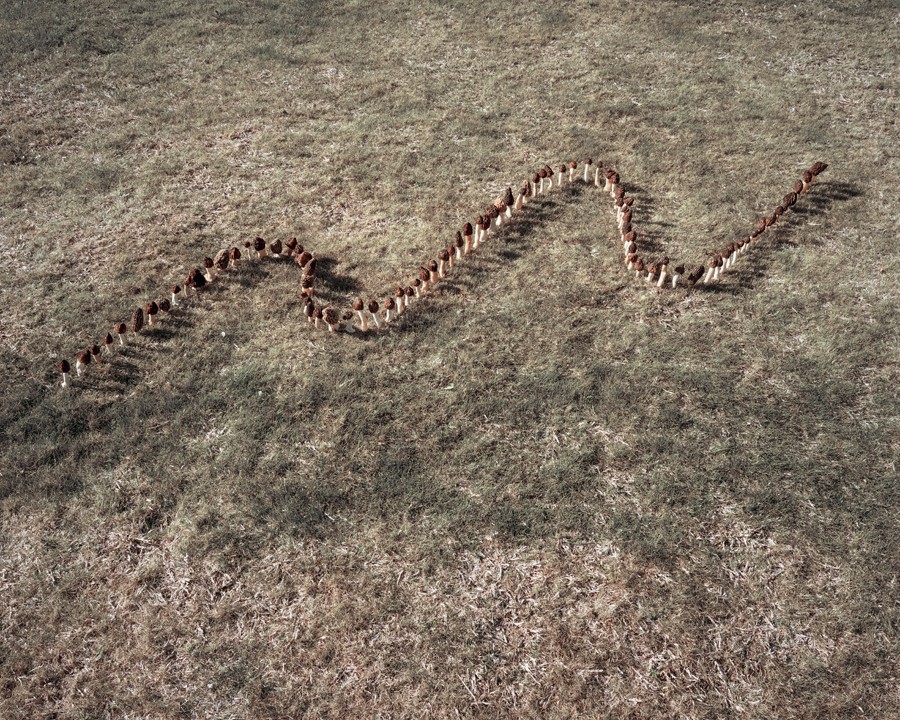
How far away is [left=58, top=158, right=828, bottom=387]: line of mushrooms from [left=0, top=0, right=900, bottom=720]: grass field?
0.16 m

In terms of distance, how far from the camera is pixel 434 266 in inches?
285

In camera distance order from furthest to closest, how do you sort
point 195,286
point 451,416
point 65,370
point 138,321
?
point 195,286, point 138,321, point 65,370, point 451,416

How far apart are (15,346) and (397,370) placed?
11.8 feet

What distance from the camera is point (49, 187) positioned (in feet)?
28.9

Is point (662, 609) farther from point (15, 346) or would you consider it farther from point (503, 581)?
point (15, 346)

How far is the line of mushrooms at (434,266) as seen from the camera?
22.3 feet

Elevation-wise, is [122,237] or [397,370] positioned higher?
[122,237]

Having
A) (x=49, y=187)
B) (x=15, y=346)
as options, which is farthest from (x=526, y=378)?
(x=49, y=187)

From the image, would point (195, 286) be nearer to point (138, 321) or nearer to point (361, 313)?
point (138, 321)

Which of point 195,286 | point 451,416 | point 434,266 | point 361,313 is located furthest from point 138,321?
point 451,416

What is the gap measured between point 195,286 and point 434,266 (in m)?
2.39

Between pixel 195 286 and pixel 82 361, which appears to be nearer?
pixel 82 361

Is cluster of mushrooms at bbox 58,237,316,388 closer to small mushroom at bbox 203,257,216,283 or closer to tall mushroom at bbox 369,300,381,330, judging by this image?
small mushroom at bbox 203,257,216,283

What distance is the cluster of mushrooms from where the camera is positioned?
650 cm
